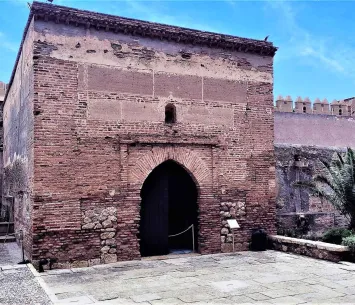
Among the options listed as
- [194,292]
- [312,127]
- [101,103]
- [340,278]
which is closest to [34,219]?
[101,103]

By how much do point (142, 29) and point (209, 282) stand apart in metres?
6.10

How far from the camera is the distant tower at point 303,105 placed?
19.8 metres

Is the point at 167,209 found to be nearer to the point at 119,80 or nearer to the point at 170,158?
the point at 170,158

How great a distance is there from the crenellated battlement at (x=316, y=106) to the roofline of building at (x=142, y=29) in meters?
7.68

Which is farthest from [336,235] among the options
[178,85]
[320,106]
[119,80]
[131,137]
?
[320,106]

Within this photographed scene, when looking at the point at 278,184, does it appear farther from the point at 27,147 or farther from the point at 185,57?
the point at 27,147

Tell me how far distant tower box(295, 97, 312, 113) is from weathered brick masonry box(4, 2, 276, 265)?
8.28 meters

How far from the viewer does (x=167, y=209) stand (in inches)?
425

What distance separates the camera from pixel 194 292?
23.2ft

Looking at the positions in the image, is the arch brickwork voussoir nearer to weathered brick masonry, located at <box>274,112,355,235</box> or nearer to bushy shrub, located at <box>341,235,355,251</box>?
weathered brick masonry, located at <box>274,112,355,235</box>

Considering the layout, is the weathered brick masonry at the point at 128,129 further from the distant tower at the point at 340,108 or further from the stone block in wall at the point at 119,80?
the distant tower at the point at 340,108

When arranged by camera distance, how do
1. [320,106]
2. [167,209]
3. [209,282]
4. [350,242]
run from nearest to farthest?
[209,282]
[350,242]
[167,209]
[320,106]

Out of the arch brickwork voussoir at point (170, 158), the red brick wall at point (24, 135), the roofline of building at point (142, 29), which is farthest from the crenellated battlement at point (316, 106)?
the red brick wall at point (24, 135)

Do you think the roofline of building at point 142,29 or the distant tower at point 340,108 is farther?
the distant tower at point 340,108
